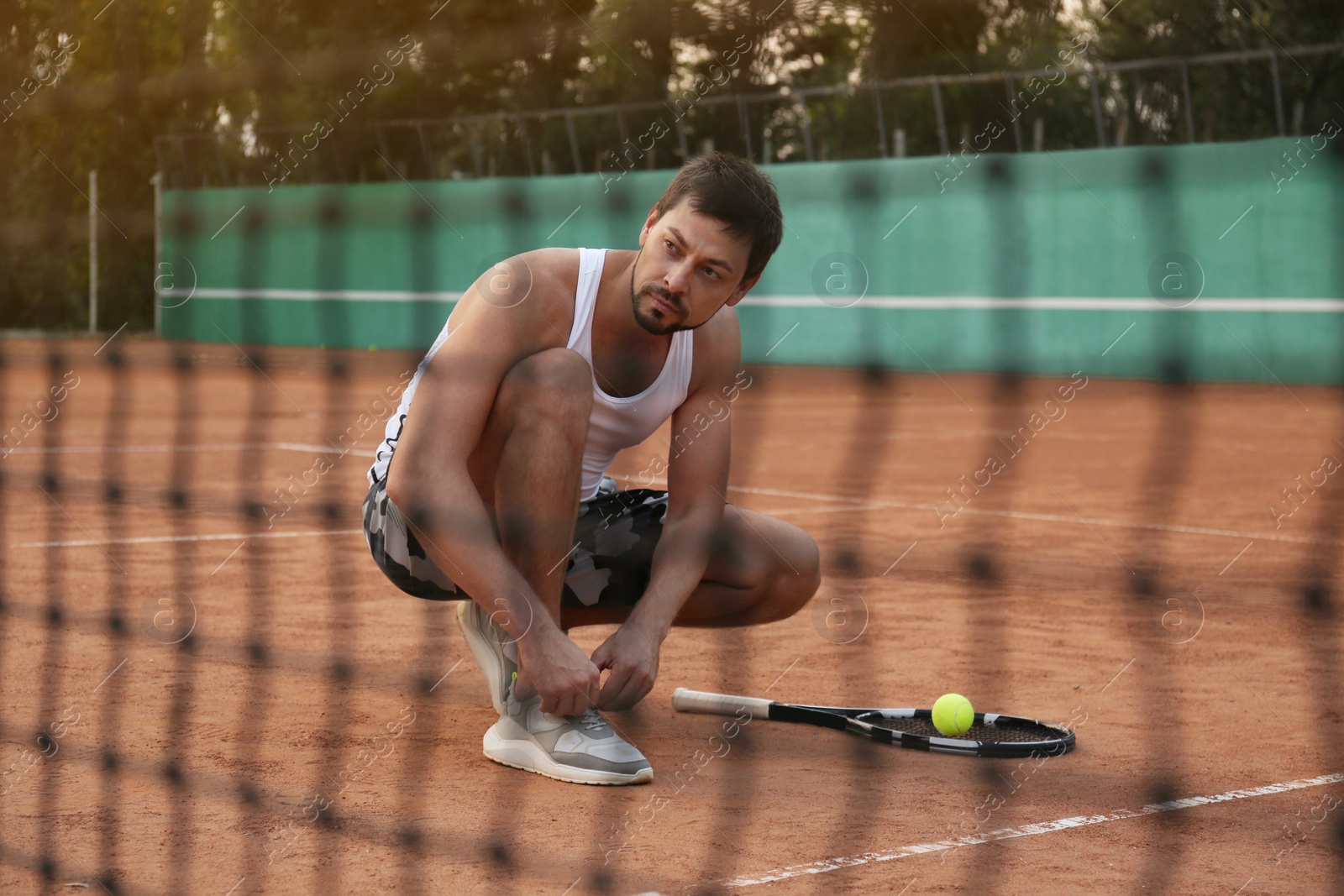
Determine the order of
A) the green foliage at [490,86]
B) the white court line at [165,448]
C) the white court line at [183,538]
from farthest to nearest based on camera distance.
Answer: the white court line at [165,448] < the white court line at [183,538] < the green foliage at [490,86]

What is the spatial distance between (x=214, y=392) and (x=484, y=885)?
12.5 meters

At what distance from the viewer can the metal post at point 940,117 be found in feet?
53.2

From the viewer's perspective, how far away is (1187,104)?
14828 mm

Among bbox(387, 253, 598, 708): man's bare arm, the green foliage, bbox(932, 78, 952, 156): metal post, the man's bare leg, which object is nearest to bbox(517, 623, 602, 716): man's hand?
bbox(387, 253, 598, 708): man's bare arm

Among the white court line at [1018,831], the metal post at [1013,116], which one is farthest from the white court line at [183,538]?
the metal post at [1013,116]

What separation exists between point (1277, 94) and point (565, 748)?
523 inches

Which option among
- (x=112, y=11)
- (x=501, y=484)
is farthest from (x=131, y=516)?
(x=501, y=484)

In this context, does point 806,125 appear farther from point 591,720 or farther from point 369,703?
point 591,720

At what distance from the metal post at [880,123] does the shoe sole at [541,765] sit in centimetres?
1410

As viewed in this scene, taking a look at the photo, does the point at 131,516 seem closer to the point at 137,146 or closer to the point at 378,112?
the point at 137,146

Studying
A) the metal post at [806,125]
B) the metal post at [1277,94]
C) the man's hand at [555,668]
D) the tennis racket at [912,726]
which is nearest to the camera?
the man's hand at [555,668]

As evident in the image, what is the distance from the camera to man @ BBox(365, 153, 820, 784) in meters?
2.90

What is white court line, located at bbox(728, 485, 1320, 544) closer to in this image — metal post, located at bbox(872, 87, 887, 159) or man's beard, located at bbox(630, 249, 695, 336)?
man's beard, located at bbox(630, 249, 695, 336)

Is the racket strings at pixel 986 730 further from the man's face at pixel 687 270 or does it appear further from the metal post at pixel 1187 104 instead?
the metal post at pixel 1187 104
